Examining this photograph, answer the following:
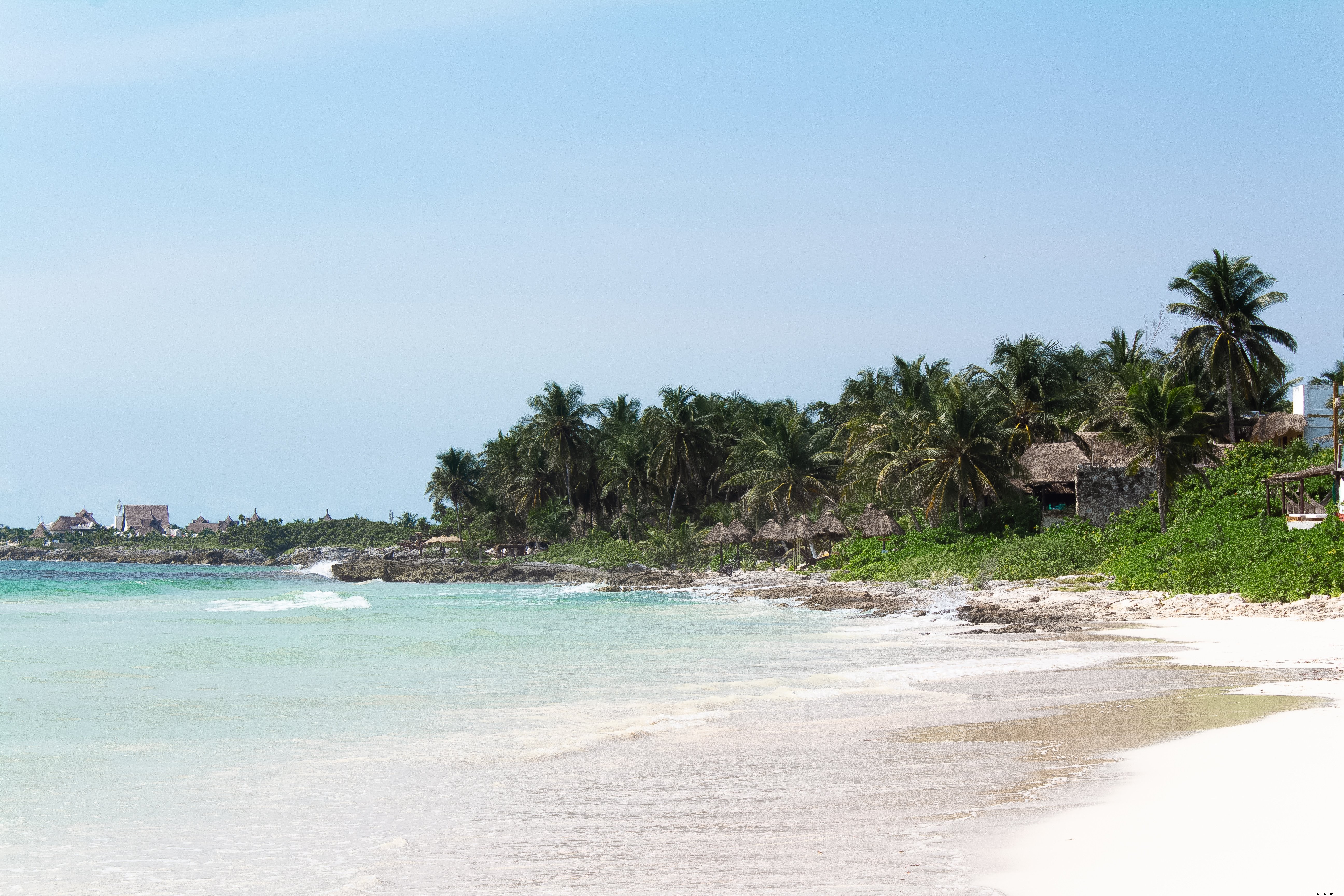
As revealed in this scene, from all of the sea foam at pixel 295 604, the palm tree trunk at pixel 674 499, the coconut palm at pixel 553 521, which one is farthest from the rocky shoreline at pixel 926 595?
the sea foam at pixel 295 604

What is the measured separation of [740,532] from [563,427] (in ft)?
56.7

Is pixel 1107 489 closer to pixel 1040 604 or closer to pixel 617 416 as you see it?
pixel 1040 604

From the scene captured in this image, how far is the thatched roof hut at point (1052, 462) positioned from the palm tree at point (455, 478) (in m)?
41.9

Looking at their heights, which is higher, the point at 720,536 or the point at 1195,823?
the point at 1195,823

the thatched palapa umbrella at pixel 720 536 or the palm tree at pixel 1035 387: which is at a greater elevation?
the palm tree at pixel 1035 387

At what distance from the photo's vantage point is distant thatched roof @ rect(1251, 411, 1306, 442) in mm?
30625


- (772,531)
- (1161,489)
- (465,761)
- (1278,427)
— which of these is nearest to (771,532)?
(772,531)

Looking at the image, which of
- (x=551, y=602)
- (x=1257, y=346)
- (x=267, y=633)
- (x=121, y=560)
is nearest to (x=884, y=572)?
(x=551, y=602)

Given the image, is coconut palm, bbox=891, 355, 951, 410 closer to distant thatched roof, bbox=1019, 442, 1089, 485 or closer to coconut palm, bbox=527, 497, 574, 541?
distant thatched roof, bbox=1019, 442, 1089, 485

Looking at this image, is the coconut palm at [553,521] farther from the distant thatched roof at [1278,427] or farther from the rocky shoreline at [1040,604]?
the distant thatched roof at [1278,427]

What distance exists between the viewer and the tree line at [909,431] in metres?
29.7

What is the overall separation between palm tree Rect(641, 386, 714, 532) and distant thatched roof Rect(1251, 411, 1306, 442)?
24.8m

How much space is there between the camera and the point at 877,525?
3306 cm

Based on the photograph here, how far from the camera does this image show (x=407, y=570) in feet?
177
